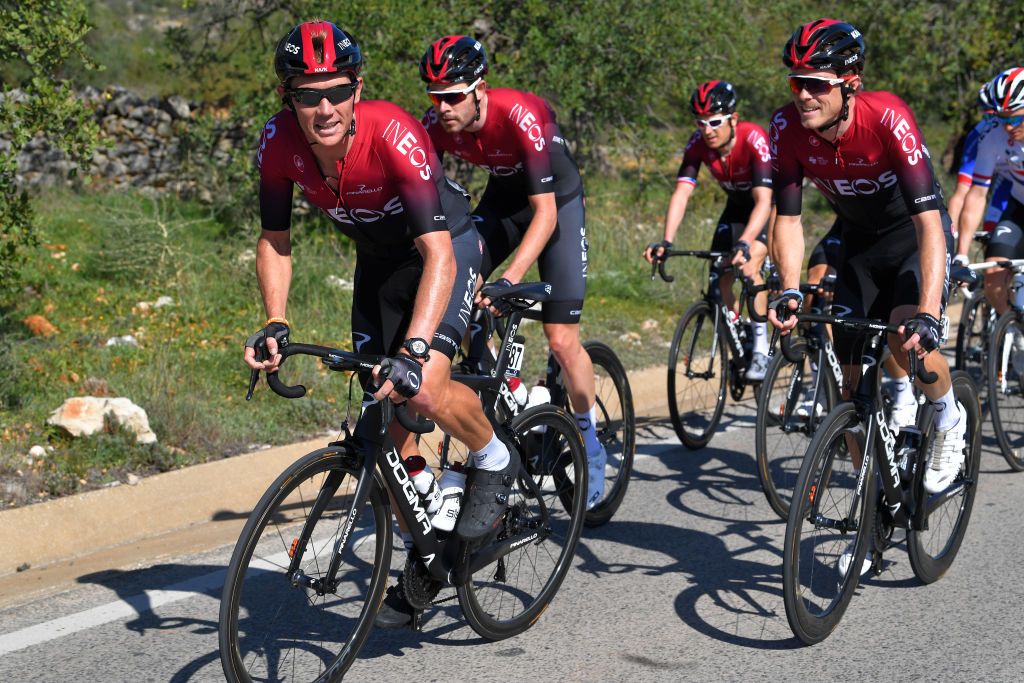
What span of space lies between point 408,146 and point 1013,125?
4.71 metres

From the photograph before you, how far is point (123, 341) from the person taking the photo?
8344mm

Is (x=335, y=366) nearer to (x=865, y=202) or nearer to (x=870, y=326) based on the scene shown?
(x=870, y=326)

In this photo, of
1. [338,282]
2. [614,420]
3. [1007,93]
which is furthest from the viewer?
[338,282]

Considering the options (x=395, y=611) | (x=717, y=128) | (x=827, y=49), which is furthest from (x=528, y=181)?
(x=717, y=128)

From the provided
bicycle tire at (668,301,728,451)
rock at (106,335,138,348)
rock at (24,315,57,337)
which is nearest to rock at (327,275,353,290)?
rock at (106,335,138,348)

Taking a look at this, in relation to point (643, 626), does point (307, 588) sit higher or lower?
higher

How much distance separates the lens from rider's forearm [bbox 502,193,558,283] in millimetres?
5223

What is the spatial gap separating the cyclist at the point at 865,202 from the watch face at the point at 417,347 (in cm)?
174

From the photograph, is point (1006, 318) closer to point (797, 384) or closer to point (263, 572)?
point (797, 384)

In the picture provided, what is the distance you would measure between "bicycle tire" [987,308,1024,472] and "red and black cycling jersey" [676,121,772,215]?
1.75 meters

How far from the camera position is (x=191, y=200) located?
1349cm

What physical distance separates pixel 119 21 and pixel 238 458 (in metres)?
17.6

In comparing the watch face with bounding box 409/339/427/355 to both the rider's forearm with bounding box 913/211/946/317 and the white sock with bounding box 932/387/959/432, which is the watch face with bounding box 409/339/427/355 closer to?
the rider's forearm with bounding box 913/211/946/317

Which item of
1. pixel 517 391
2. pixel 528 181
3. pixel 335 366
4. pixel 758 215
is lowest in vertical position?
pixel 517 391
